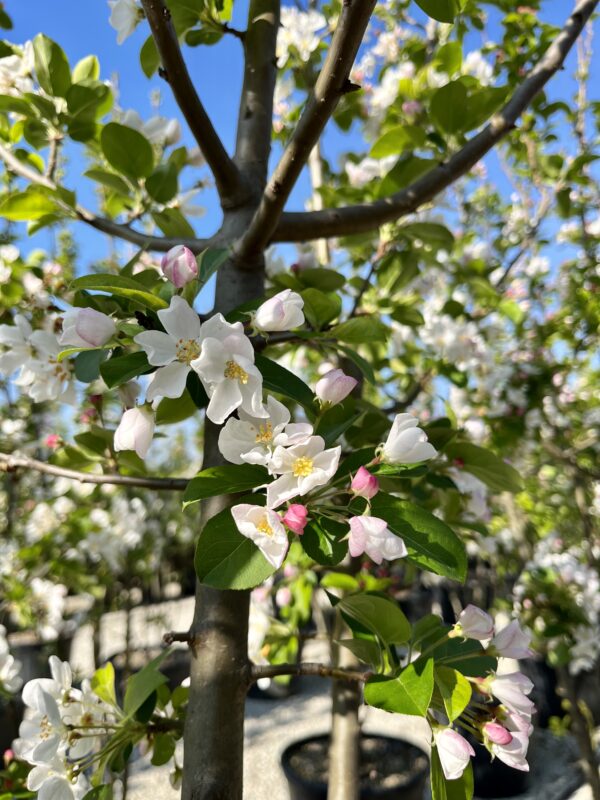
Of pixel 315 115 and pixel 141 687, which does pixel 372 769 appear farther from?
pixel 315 115

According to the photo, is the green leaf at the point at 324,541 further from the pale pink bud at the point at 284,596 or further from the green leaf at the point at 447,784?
the pale pink bud at the point at 284,596

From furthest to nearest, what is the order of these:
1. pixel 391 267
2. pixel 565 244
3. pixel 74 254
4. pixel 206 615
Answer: pixel 74 254, pixel 565 244, pixel 391 267, pixel 206 615

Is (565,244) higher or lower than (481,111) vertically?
higher

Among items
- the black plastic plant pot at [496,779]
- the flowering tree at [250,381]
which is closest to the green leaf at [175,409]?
the flowering tree at [250,381]

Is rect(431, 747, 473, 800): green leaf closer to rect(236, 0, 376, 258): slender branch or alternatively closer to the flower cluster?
the flower cluster

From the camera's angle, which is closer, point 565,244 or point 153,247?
point 153,247

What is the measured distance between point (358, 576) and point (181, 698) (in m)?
0.67

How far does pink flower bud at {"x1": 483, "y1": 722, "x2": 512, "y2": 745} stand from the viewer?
57 cm

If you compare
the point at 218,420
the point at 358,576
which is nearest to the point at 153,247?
the point at 218,420

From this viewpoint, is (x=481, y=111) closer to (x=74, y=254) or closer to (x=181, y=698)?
(x=181, y=698)

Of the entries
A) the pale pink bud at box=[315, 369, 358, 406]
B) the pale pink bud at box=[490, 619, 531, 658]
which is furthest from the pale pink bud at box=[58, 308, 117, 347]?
the pale pink bud at box=[490, 619, 531, 658]

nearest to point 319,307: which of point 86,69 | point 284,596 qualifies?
point 86,69

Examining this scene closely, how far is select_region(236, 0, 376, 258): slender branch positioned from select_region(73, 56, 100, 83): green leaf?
54cm

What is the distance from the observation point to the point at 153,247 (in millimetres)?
904
